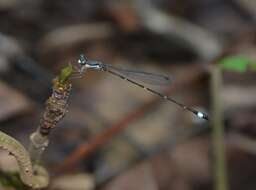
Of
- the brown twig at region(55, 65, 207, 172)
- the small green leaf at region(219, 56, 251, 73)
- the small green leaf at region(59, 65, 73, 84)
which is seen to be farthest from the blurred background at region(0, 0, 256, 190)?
the small green leaf at region(59, 65, 73, 84)

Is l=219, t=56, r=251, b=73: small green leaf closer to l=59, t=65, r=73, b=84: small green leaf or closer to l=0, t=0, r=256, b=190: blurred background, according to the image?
l=0, t=0, r=256, b=190: blurred background

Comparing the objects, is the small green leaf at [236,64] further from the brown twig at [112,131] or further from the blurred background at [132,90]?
the brown twig at [112,131]

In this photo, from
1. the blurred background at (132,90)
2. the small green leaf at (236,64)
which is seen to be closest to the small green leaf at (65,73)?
the blurred background at (132,90)

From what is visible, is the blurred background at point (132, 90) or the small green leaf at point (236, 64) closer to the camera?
the small green leaf at point (236, 64)

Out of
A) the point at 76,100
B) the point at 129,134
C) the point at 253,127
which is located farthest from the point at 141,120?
the point at 253,127

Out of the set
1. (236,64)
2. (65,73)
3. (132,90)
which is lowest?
(65,73)

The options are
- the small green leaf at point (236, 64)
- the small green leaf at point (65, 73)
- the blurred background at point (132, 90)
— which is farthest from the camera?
the blurred background at point (132, 90)

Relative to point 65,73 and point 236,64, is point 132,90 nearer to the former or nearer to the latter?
point 236,64

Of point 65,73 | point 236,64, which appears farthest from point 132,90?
point 65,73
